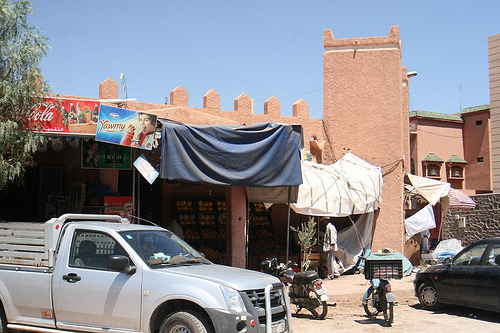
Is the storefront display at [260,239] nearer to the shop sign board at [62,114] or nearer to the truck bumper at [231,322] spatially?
the shop sign board at [62,114]

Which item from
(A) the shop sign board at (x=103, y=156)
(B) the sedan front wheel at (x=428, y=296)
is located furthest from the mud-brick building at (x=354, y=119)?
(B) the sedan front wheel at (x=428, y=296)

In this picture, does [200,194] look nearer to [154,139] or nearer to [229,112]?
[229,112]

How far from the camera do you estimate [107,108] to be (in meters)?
10.2

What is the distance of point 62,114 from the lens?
10.3m

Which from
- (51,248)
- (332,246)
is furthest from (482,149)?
(51,248)

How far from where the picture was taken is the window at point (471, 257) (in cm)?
967

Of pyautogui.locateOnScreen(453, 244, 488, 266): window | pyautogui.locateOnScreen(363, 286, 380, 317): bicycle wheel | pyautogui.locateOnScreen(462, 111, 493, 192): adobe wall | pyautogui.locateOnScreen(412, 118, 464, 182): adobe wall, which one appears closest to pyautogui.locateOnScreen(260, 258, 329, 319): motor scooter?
pyautogui.locateOnScreen(363, 286, 380, 317): bicycle wheel

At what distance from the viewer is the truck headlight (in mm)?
5846

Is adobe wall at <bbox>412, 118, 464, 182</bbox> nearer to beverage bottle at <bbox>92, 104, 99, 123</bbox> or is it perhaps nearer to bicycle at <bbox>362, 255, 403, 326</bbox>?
bicycle at <bbox>362, 255, 403, 326</bbox>

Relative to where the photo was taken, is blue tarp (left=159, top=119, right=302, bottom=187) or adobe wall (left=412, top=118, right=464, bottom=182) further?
adobe wall (left=412, top=118, right=464, bottom=182)

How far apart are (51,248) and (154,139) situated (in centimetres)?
418

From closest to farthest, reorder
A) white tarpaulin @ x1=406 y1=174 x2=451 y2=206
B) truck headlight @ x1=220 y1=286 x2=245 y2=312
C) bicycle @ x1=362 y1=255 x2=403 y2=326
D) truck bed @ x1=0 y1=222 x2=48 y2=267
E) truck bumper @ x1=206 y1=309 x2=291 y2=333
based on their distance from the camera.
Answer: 1. truck bumper @ x1=206 y1=309 x2=291 y2=333
2. truck headlight @ x1=220 y1=286 x2=245 y2=312
3. truck bed @ x1=0 y1=222 x2=48 y2=267
4. bicycle @ x1=362 y1=255 x2=403 y2=326
5. white tarpaulin @ x1=406 y1=174 x2=451 y2=206

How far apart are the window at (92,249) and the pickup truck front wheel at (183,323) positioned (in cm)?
113

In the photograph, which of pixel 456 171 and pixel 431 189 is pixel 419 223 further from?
pixel 456 171
